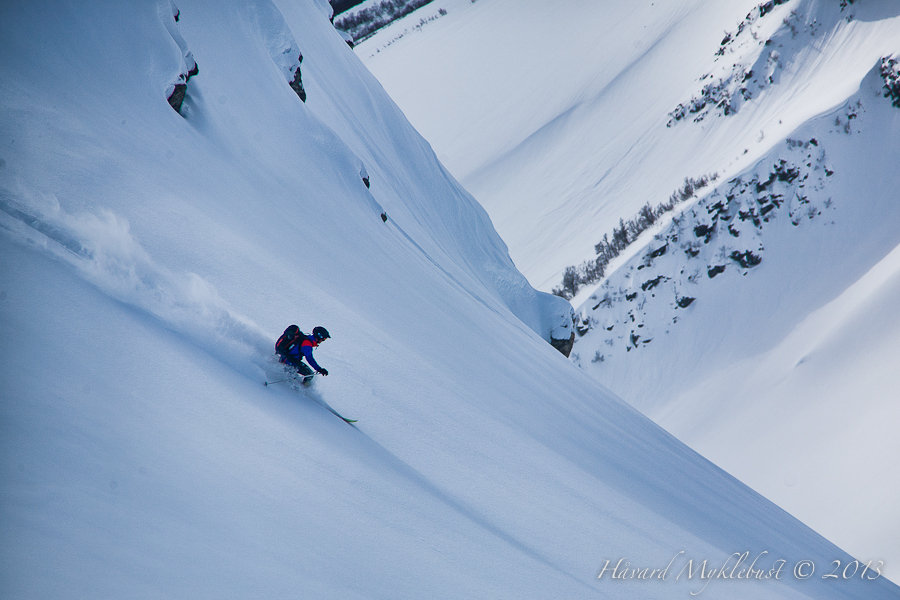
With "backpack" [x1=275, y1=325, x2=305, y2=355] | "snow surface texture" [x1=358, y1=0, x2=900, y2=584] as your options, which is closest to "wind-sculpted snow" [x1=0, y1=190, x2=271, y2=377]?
"backpack" [x1=275, y1=325, x2=305, y2=355]

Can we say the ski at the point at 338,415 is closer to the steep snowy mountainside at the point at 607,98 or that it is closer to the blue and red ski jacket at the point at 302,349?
the blue and red ski jacket at the point at 302,349

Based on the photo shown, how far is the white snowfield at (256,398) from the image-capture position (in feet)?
8.53

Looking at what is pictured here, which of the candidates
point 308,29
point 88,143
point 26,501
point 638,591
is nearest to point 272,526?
point 26,501

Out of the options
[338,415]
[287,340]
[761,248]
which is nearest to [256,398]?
[287,340]

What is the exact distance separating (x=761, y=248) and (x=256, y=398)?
16.8m

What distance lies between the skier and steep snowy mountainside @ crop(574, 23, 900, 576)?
39.8 ft

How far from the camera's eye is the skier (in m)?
4.07

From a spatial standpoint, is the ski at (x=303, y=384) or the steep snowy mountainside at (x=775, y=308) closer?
the ski at (x=303, y=384)

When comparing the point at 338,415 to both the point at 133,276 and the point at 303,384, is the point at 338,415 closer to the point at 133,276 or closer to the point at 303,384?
the point at 303,384

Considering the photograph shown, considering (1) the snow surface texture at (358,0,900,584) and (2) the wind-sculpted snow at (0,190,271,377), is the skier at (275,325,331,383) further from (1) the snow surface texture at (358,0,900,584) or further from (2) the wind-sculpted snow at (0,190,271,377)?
(1) the snow surface texture at (358,0,900,584)

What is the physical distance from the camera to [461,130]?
3944 centimetres

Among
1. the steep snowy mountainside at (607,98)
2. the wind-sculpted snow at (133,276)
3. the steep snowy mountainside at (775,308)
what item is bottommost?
the wind-sculpted snow at (133,276)

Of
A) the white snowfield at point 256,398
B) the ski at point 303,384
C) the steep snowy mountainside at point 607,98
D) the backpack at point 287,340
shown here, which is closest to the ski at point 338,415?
the ski at point 303,384

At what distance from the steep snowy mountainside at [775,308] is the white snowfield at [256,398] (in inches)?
224
